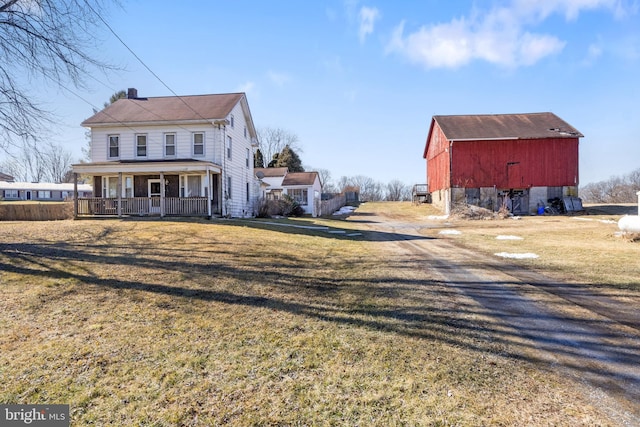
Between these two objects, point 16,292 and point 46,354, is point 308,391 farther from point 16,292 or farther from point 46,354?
point 16,292

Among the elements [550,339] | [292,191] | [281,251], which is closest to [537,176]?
[292,191]

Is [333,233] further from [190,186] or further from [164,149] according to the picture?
[164,149]

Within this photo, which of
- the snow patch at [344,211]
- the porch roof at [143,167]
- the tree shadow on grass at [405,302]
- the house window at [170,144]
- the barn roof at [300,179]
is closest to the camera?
the tree shadow on grass at [405,302]

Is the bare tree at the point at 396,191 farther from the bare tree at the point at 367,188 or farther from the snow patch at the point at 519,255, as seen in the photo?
the snow patch at the point at 519,255

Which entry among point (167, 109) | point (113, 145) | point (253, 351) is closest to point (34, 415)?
point (253, 351)

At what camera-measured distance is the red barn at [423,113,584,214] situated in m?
29.5

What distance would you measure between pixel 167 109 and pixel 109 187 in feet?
19.2

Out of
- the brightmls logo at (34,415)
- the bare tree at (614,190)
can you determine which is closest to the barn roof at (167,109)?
the brightmls logo at (34,415)

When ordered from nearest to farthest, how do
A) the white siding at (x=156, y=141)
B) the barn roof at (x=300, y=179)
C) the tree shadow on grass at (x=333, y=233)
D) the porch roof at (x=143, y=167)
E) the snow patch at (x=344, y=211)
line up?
the tree shadow on grass at (x=333, y=233)
the porch roof at (x=143, y=167)
the white siding at (x=156, y=141)
the barn roof at (x=300, y=179)
the snow patch at (x=344, y=211)

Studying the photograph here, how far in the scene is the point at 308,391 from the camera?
300 centimetres

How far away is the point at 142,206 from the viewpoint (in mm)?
18703

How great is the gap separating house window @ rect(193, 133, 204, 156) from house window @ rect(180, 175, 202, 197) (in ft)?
4.63

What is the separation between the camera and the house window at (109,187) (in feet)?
67.8

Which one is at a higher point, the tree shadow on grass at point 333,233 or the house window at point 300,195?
the house window at point 300,195
